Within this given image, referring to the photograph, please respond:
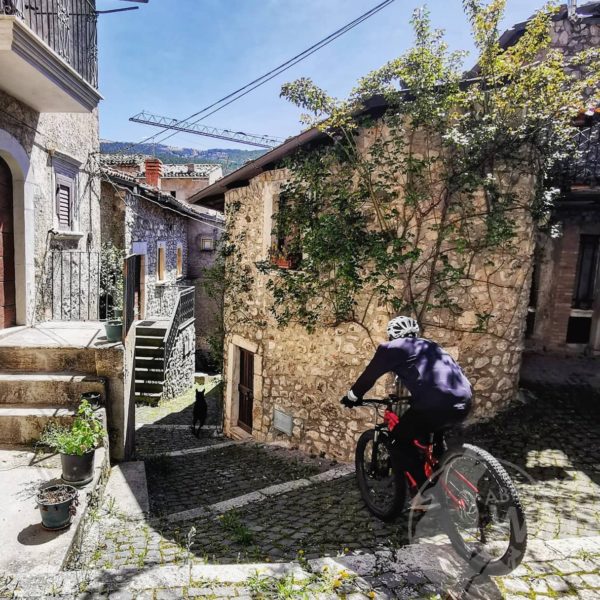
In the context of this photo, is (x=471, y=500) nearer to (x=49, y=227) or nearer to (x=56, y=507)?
(x=56, y=507)

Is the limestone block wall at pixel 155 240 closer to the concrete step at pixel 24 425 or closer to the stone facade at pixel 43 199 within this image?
the stone facade at pixel 43 199

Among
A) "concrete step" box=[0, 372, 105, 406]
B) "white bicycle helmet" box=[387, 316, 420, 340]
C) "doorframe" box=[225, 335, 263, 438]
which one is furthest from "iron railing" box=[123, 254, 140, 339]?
"white bicycle helmet" box=[387, 316, 420, 340]

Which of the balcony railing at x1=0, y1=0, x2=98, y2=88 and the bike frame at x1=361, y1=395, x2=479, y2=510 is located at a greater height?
the balcony railing at x1=0, y1=0, x2=98, y2=88

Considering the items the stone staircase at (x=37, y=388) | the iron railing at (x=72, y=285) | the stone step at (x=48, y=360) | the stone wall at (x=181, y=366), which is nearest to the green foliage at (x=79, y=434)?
the stone staircase at (x=37, y=388)

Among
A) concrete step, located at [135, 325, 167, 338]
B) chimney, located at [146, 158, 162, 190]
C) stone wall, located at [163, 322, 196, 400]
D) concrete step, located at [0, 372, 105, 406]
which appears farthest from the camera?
chimney, located at [146, 158, 162, 190]

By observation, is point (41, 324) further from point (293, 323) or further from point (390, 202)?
point (390, 202)

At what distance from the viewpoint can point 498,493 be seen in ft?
9.63

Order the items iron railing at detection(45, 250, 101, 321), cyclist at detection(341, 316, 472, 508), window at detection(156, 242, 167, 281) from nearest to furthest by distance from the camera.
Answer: cyclist at detection(341, 316, 472, 508)
iron railing at detection(45, 250, 101, 321)
window at detection(156, 242, 167, 281)

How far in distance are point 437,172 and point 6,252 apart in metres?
6.59

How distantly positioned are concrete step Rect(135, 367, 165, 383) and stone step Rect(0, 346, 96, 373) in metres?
7.65

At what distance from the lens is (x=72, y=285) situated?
27.8 ft

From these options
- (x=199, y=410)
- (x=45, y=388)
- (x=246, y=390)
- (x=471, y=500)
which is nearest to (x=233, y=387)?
(x=246, y=390)

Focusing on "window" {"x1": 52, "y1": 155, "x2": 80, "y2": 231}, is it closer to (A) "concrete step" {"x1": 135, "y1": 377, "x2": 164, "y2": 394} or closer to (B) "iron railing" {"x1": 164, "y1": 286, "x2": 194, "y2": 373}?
(B) "iron railing" {"x1": 164, "y1": 286, "x2": 194, "y2": 373}

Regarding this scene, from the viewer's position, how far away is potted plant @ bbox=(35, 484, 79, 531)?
A: 339cm
